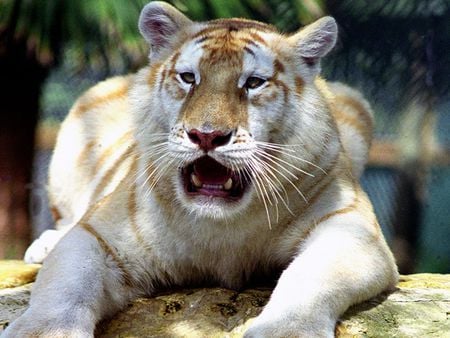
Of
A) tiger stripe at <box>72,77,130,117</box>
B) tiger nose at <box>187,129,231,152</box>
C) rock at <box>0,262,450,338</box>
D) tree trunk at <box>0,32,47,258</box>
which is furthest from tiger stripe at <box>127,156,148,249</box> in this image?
tree trunk at <box>0,32,47,258</box>

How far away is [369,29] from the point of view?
329 cm

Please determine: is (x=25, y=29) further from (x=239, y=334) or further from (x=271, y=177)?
(x=239, y=334)

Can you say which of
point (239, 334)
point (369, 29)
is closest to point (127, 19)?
point (369, 29)

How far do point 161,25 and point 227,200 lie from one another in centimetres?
57

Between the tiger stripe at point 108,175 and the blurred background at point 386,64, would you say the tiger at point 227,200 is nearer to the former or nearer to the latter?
the tiger stripe at point 108,175

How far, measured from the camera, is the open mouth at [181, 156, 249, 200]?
1.84 m

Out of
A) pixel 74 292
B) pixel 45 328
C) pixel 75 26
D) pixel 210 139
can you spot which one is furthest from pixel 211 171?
pixel 75 26

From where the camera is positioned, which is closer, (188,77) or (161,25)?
(188,77)

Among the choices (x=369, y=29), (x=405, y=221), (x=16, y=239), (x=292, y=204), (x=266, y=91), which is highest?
(x=369, y=29)

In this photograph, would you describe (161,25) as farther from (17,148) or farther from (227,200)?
(17,148)

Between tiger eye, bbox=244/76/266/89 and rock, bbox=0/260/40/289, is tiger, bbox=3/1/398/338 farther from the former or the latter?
rock, bbox=0/260/40/289

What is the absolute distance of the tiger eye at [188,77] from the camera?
1.92 meters

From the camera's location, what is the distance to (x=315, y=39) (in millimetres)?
2088

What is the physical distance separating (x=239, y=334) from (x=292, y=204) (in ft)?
1.25
